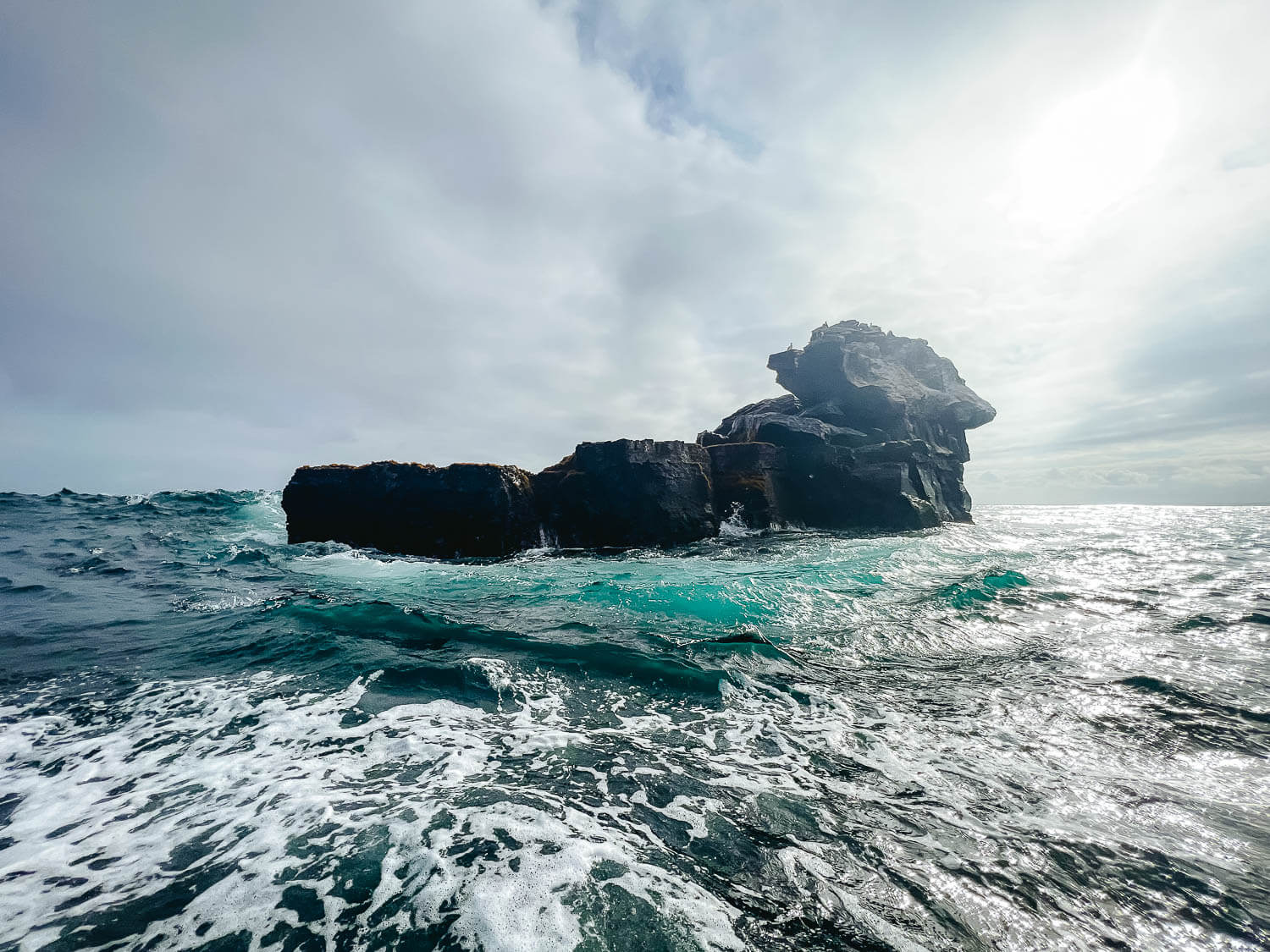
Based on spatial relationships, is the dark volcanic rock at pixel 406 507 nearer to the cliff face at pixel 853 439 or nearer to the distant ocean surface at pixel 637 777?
the distant ocean surface at pixel 637 777

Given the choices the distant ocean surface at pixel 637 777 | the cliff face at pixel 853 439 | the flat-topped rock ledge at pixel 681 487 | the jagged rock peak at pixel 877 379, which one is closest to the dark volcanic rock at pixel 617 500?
the flat-topped rock ledge at pixel 681 487

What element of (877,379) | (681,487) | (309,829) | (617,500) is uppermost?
(877,379)

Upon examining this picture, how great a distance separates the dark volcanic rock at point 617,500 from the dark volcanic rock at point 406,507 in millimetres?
3590

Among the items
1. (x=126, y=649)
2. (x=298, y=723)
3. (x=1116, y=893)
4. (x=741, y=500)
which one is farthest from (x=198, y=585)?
(x=741, y=500)

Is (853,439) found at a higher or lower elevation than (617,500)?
higher

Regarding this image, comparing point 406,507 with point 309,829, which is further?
point 406,507

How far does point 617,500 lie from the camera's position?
28781 mm

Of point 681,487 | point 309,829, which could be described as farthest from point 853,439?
point 309,829

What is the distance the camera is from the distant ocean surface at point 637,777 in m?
2.99

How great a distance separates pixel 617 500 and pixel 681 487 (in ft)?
13.6

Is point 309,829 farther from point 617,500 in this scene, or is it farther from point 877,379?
point 877,379

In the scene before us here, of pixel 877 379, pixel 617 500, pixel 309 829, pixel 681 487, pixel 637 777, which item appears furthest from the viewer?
pixel 877 379

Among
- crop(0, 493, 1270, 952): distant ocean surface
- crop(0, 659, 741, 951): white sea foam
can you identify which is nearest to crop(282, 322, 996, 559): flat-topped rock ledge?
crop(0, 493, 1270, 952): distant ocean surface

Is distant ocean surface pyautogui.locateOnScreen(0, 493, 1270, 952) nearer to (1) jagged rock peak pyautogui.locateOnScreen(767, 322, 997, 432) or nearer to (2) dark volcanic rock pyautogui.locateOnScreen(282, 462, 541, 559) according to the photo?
(2) dark volcanic rock pyautogui.locateOnScreen(282, 462, 541, 559)
